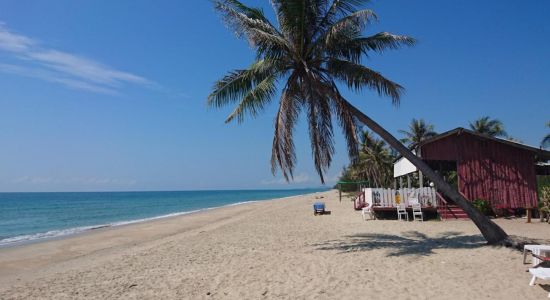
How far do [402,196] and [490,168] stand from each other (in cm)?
365

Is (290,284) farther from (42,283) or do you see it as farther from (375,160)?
(375,160)

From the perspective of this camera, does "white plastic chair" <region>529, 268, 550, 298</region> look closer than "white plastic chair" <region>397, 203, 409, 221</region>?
Yes

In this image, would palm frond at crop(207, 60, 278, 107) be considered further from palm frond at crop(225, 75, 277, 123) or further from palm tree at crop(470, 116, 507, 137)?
palm tree at crop(470, 116, 507, 137)

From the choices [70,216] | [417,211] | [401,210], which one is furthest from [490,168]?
[70,216]

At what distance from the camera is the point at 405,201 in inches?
667

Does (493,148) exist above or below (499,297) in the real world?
above

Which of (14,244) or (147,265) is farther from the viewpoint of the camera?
(14,244)

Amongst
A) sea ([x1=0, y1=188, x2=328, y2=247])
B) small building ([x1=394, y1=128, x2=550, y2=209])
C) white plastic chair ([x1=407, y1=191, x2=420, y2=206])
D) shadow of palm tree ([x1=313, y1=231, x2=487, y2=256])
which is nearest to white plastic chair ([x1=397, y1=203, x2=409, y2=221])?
white plastic chair ([x1=407, y1=191, x2=420, y2=206])

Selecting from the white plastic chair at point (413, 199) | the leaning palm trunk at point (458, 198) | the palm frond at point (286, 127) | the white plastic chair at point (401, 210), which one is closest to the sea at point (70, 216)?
the palm frond at point (286, 127)

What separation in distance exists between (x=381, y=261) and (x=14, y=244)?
58.0 ft

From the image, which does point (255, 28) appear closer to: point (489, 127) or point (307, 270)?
point (307, 270)

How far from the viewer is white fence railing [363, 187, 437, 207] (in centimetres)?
1661

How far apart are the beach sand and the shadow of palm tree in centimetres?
2

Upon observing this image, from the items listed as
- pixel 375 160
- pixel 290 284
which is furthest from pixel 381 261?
pixel 375 160
